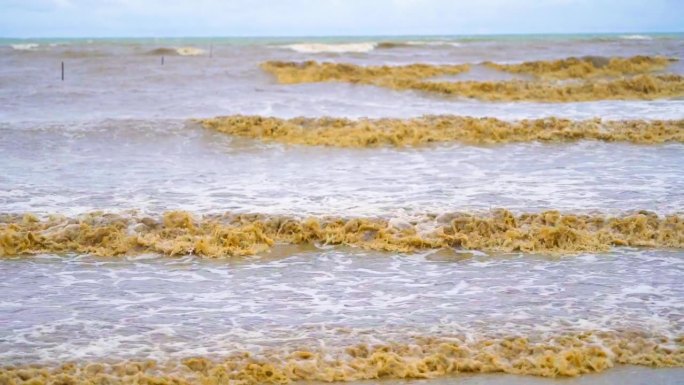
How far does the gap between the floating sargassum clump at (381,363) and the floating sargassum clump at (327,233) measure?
2.42m

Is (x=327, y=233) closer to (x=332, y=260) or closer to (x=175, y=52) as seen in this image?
(x=332, y=260)

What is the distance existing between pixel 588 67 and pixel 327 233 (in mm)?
22351

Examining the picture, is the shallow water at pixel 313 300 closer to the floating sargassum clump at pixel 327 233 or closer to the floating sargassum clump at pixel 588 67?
the floating sargassum clump at pixel 327 233

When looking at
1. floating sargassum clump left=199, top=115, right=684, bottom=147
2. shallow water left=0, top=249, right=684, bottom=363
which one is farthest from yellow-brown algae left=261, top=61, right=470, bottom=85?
shallow water left=0, top=249, right=684, bottom=363

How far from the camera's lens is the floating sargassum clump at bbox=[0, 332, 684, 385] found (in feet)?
14.9

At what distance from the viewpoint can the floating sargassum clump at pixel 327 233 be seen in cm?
732

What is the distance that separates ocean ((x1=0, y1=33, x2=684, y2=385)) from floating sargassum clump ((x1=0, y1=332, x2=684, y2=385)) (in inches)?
0.5

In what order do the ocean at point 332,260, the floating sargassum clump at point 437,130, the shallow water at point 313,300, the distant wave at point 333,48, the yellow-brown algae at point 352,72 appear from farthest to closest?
the distant wave at point 333,48 → the yellow-brown algae at point 352,72 → the floating sargassum clump at point 437,130 → the shallow water at point 313,300 → the ocean at point 332,260

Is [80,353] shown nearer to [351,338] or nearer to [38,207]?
[351,338]

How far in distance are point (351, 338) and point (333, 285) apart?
1209 millimetres

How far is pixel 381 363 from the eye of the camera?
4668 mm

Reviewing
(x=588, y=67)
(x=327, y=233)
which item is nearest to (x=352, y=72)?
(x=588, y=67)

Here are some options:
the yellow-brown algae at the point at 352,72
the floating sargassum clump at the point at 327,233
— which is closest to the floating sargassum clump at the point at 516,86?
the yellow-brown algae at the point at 352,72

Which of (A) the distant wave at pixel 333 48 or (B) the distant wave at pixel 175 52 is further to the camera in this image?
(A) the distant wave at pixel 333 48
